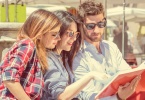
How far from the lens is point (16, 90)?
2.46m

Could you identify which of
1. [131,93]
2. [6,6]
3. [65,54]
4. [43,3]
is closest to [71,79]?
[65,54]

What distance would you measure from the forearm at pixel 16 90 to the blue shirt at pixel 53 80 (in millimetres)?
206

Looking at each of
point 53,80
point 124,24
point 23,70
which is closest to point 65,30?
point 53,80

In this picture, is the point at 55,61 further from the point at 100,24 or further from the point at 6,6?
the point at 6,6

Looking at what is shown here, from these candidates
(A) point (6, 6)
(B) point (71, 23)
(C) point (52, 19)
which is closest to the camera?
(C) point (52, 19)

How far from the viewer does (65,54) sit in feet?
9.78

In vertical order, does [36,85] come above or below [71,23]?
below

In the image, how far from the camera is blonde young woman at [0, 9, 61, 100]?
2.47 metres

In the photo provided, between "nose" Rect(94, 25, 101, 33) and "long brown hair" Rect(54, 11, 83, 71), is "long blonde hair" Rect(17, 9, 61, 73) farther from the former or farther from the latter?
"nose" Rect(94, 25, 101, 33)

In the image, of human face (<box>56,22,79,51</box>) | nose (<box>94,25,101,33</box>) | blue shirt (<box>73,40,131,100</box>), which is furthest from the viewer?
nose (<box>94,25,101,33</box>)

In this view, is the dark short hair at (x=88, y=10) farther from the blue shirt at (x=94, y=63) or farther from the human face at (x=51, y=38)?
the human face at (x=51, y=38)

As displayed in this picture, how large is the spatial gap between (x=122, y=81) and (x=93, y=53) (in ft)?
1.97

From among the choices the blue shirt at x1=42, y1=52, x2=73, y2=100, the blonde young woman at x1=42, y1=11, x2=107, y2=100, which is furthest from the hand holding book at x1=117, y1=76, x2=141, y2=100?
the blue shirt at x1=42, y1=52, x2=73, y2=100

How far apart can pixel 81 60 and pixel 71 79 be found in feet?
0.83
